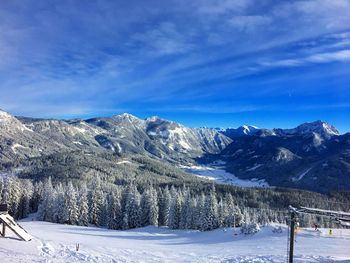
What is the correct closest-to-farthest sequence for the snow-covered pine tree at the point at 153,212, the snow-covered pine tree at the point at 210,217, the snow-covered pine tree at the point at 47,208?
the snow-covered pine tree at the point at 210,217 < the snow-covered pine tree at the point at 153,212 < the snow-covered pine tree at the point at 47,208

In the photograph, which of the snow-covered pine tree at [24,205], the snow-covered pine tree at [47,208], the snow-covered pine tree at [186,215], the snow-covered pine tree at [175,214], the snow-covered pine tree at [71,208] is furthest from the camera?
the snow-covered pine tree at [24,205]

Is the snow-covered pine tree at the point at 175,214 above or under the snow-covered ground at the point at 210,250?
above

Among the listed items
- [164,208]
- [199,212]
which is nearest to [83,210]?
[164,208]

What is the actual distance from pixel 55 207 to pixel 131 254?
234 ft

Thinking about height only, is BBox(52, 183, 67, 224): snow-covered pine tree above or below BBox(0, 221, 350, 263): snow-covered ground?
above

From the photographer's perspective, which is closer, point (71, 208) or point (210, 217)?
point (210, 217)

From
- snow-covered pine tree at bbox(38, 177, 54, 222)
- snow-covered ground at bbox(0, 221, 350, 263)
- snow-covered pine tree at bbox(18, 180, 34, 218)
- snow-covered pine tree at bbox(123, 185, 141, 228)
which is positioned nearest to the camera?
snow-covered ground at bbox(0, 221, 350, 263)

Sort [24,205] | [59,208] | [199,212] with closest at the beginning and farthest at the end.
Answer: [199,212] → [59,208] → [24,205]

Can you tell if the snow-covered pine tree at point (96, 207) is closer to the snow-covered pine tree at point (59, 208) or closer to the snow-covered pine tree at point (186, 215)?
the snow-covered pine tree at point (59, 208)

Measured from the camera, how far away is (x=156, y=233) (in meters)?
95.2

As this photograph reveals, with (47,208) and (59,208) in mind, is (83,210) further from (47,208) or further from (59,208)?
(47,208)

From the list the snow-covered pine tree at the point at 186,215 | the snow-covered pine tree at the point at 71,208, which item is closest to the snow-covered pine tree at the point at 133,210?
the snow-covered pine tree at the point at 186,215

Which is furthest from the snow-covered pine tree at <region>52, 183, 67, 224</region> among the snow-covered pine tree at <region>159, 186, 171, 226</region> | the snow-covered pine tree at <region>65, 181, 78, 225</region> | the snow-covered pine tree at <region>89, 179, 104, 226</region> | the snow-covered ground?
the snow-covered ground

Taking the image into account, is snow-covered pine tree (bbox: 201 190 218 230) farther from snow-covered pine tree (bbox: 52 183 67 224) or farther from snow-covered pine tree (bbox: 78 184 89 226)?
snow-covered pine tree (bbox: 52 183 67 224)
